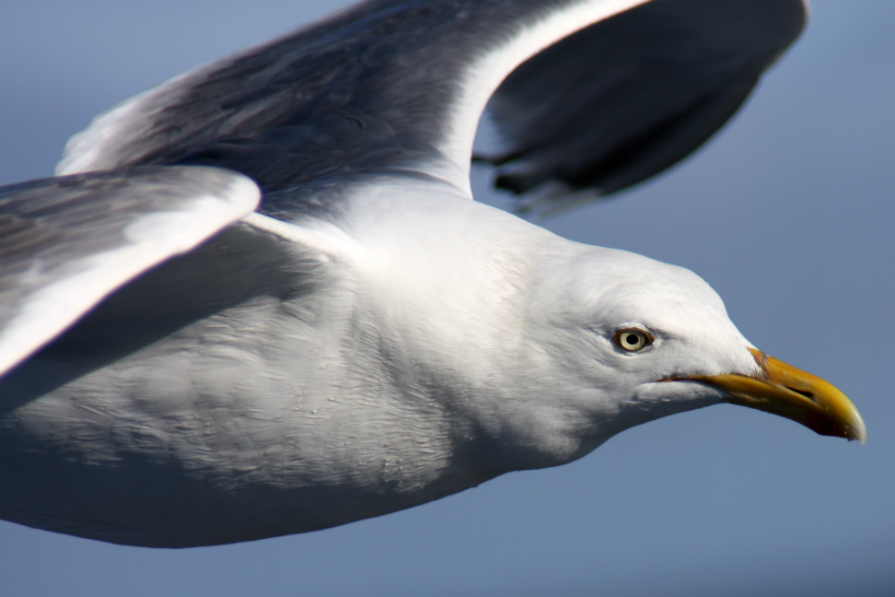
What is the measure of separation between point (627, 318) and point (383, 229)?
0.79m

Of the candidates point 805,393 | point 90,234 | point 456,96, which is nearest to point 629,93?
point 456,96

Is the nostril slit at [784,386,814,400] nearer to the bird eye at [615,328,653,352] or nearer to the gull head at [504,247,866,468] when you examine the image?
the gull head at [504,247,866,468]

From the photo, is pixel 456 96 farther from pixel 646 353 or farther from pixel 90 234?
pixel 90 234

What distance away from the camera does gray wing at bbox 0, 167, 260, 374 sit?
66.9 inches

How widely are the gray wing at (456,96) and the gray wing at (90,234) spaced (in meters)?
0.76

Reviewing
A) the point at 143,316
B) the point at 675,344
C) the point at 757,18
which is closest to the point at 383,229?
the point at 143,316

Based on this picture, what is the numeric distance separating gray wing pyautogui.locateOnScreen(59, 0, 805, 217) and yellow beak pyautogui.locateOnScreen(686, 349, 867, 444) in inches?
54.1

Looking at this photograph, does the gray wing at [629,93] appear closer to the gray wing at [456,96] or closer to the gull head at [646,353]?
the gray wing at [456,96]

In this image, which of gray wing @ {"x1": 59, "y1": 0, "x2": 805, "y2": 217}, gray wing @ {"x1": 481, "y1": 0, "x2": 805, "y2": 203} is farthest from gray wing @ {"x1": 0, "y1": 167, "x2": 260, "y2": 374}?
gray wing @ {"x1": 481, "y1": 0, "x2": 805, "y2": 203}

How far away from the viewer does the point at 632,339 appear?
262 centimetres

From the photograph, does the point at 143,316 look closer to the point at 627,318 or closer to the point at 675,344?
the point at 627,318

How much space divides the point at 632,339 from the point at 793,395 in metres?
0.54

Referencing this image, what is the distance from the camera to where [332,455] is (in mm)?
2703

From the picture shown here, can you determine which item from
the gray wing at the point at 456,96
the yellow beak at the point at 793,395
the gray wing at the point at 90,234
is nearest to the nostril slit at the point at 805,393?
the yellow beak at the point at 793,395
